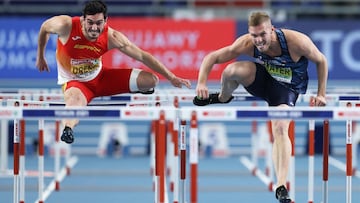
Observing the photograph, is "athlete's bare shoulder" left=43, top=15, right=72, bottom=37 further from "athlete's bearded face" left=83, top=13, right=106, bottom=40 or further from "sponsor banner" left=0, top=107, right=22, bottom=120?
"sponsor banner" left=0, top=107, right=22, bottom=120

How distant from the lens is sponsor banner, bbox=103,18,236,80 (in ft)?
41.4

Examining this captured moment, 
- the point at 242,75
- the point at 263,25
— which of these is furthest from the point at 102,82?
the point at 263,25

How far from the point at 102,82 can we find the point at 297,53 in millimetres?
1870

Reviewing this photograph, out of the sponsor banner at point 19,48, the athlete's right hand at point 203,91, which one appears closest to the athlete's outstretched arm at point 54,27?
the athlete's right hand at point 203,91

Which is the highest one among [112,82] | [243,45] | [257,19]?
[257,19]

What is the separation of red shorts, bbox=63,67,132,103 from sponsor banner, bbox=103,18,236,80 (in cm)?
563

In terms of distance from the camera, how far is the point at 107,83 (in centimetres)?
693

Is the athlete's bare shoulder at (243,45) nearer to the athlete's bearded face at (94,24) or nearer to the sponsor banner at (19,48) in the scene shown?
the athlete's bearded face at (94,24)

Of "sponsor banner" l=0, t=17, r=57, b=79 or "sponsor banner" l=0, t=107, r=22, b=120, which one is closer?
"sponsor banner" l=0, t=107, r=22, b=120

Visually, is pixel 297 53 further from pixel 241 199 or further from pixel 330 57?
pixel 330 57

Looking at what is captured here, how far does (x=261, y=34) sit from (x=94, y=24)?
56.3 inches

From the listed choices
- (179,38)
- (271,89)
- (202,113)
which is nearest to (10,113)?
(202,113)

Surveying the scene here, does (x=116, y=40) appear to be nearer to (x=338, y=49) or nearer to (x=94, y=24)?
(x=94, y=24)

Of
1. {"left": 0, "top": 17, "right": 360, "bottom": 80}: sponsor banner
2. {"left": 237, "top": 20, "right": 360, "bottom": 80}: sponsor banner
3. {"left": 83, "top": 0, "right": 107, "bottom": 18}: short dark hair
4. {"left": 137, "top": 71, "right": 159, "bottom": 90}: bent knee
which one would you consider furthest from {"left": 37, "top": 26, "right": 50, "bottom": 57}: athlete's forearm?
{"left": 237, "top": 20, "right": 360, "bottom": 80}: sponsor banner
